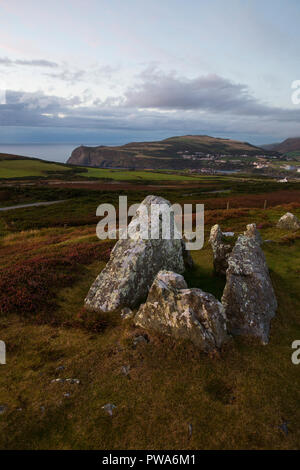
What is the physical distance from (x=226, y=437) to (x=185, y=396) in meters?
1.57

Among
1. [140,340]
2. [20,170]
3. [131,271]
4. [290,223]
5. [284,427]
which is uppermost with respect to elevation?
[20,170]

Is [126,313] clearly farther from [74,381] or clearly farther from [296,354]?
[296,354]

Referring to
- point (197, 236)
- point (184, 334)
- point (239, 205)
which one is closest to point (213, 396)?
point (184, 334)

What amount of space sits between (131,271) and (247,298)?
552 cm

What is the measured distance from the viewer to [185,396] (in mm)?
8352

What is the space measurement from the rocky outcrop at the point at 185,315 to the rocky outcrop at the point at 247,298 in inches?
49.6

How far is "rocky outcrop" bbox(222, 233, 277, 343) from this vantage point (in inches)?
438

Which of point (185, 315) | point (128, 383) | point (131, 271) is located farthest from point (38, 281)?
point (185, 315)

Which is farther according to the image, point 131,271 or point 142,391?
point 131,271

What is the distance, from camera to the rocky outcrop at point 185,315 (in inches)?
395

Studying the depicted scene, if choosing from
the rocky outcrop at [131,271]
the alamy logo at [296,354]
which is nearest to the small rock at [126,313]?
the rocky outcrop at [131,271]

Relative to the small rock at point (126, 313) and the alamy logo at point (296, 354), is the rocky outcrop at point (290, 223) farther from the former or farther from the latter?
the small rock at point (126, 313)

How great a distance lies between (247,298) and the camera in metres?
11.6

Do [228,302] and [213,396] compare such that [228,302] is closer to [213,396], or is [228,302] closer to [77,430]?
[213,396]
